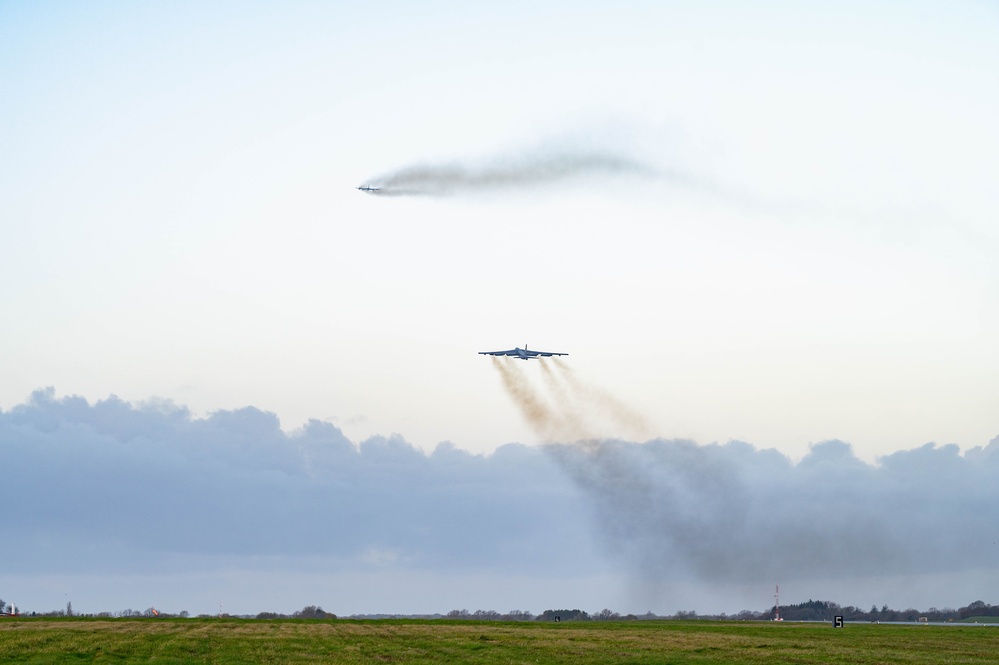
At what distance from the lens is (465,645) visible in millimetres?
97125

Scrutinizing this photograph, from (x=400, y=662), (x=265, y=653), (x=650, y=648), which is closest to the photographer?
(x=400, y=662)

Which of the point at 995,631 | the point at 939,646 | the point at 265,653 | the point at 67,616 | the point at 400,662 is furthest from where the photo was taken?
the point at 67,616

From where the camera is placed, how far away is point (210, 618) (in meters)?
155

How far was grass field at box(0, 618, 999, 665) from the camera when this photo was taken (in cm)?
8169

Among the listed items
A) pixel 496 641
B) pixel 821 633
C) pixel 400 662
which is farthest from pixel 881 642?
pixel 400 662

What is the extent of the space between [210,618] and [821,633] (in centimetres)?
8649

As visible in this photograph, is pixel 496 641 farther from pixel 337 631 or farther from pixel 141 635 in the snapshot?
pixel 141 635

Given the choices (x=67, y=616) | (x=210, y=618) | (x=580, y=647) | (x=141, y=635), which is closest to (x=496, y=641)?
(x=580, y=647)

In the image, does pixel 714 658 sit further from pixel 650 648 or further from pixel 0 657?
pixel 0 657

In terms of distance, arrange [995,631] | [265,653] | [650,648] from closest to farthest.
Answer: [265,653] → [650,648] → [995,631]

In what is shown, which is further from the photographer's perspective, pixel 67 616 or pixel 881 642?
pixel 67 616

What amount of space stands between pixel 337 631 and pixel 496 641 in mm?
24170

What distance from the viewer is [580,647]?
95312 millimetres

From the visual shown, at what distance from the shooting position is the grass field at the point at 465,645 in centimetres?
8169
